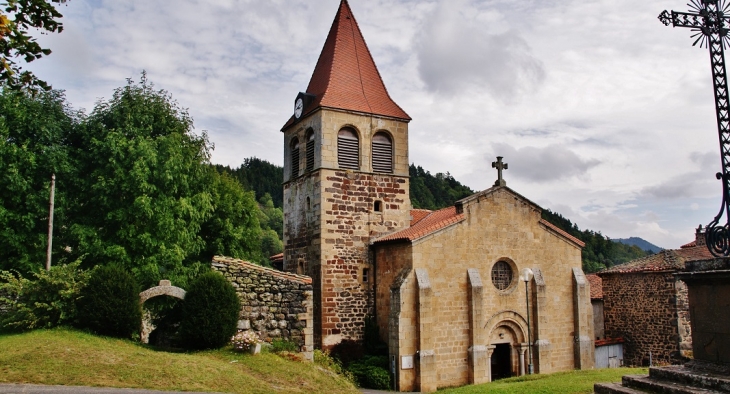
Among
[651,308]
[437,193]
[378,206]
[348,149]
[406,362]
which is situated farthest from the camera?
[437,193]

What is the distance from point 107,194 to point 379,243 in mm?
10734

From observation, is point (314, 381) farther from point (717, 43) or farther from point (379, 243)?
point (717, 43)

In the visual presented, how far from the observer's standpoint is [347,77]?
79.7 feet

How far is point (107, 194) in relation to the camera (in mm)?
21703

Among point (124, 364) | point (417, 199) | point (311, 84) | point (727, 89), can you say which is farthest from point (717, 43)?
point (417, 199)

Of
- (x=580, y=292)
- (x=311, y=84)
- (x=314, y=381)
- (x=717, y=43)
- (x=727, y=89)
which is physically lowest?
(x=314, y=381)

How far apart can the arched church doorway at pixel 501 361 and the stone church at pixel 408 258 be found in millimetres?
47

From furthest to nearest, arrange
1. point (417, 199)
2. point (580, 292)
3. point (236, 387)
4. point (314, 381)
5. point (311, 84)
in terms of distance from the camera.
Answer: point (417, 199)
point (311, 84)
point (580, 292)
point (314, 381)
point (236, 387)

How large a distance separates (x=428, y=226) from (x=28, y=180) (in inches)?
595

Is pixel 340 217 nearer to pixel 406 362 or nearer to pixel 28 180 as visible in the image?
pixel 406 362

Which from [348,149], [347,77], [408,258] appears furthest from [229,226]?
[408,258]

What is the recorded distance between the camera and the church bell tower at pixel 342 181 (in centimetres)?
2191

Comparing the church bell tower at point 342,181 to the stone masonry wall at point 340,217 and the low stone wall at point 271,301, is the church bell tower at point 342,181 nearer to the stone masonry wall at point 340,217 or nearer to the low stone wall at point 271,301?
the stone masonry wall at point 340,217

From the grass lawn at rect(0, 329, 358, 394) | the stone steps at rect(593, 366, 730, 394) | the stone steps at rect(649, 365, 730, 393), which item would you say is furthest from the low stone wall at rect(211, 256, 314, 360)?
the stone steps at rect(649, 365, 730, 393)
